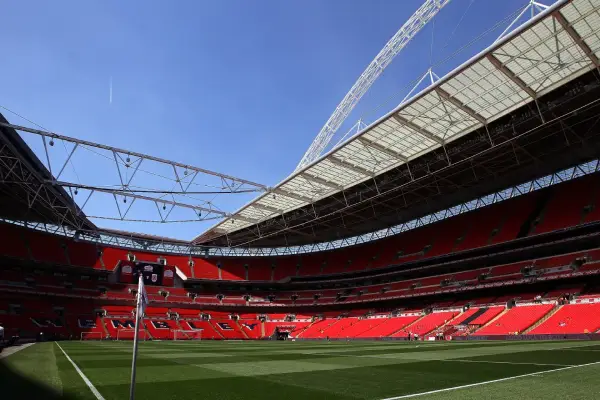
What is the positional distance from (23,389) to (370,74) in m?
34.4

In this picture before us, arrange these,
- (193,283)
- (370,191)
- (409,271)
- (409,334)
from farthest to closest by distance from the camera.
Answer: (193,283), (409,271), (370,191), (409,334)

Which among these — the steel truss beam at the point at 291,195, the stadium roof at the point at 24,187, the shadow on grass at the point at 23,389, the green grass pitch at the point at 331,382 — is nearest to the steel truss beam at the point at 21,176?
the stadium roof at the point at 24,187

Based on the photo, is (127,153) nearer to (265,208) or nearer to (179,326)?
(265,208)

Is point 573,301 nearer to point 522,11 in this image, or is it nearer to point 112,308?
point 522,11

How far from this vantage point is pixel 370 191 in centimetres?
4228

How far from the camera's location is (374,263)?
5944 cm

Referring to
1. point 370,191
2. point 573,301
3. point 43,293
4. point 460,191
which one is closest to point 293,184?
point 370,191

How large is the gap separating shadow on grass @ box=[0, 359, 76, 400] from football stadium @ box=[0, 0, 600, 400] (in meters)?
0.12

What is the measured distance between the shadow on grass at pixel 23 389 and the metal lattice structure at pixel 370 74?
88.8ft

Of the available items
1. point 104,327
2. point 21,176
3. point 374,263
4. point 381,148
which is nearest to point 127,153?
point 21,176

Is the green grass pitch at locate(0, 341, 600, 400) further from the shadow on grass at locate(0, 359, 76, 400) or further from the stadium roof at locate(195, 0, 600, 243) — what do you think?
the stadium roof at locate(195, 0, 600, 243)

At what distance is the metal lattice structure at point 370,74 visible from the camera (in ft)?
106

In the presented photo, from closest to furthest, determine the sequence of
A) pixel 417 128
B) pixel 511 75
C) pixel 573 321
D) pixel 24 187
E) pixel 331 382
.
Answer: pixel 331 382, pixel 511 75, pixel 573 321, pixel 417 128, pixel 24 187

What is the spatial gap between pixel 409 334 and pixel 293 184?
60.0ft
